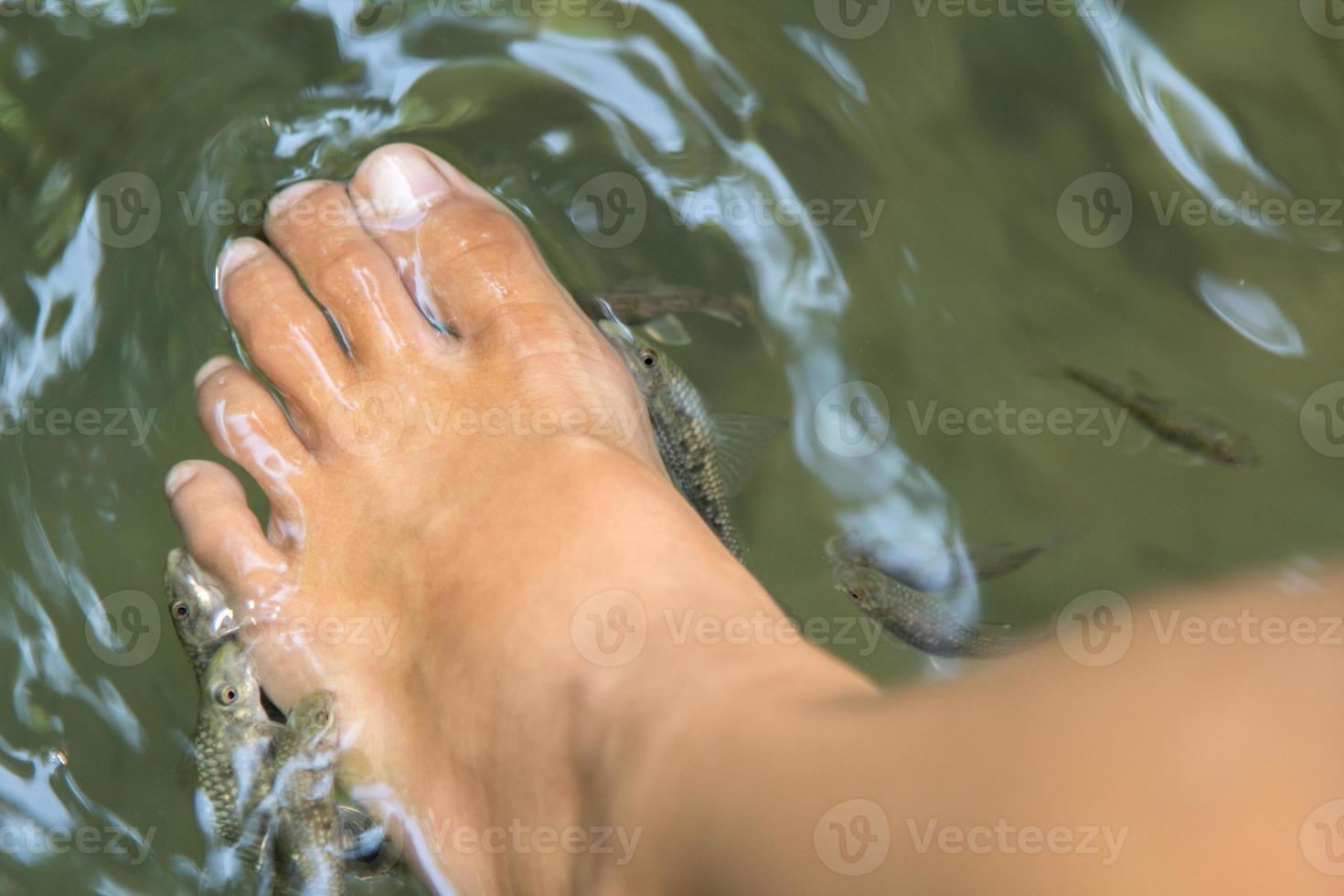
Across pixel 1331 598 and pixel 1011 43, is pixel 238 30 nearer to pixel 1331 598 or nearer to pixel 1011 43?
pixel 1011 43

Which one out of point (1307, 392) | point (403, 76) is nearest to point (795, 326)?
point (403, 76)

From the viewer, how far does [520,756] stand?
145 cm
